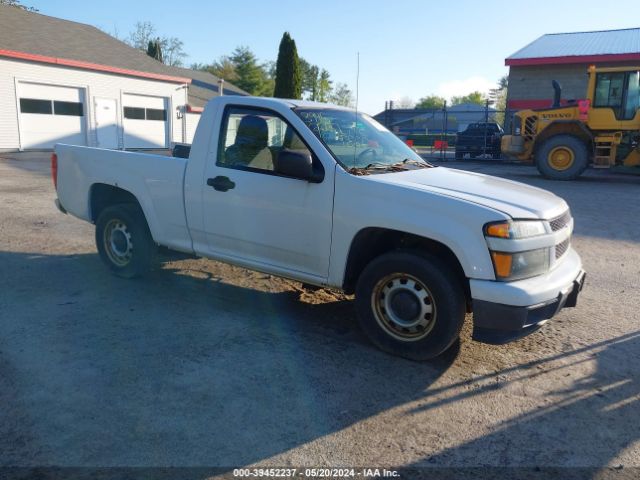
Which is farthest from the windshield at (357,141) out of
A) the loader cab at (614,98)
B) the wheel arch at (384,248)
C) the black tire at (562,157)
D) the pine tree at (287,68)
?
the pine tree at (287,68)

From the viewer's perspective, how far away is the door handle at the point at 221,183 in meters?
4.57

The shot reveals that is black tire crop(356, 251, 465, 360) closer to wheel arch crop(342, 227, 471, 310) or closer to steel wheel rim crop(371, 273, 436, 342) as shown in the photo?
steel wheel rim crop(371, 273, 436, 342)

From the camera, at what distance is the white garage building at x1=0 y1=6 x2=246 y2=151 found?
2161 centimetres

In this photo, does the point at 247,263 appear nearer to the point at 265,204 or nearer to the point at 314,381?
the point at 265,204

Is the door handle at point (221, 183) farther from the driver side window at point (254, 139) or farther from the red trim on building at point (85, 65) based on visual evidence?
the red trim on building at point (85, 65)

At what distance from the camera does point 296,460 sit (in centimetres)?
279

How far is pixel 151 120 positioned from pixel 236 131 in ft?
82.7

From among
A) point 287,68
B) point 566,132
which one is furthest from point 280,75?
point 566,132

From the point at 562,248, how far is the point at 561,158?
13.7m

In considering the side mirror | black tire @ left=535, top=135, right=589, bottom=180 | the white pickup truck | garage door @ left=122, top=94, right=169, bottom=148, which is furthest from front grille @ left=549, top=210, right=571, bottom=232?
garage door @ left=122, top=94, right=169, bottom=148

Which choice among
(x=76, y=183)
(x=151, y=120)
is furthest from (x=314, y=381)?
(x=151, y=120)

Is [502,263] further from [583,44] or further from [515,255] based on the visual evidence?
[583,44]

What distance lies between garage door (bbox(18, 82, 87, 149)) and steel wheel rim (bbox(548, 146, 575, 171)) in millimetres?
19703

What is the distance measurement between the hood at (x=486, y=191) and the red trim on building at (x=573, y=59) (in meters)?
24.4
